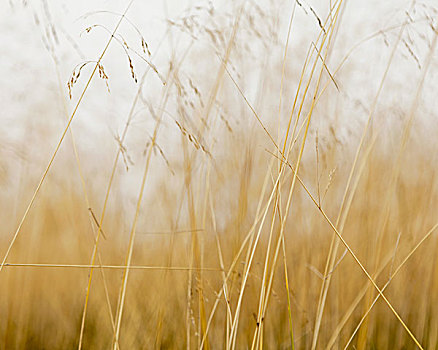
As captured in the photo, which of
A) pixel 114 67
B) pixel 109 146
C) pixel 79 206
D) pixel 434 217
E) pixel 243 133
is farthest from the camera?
pixel 109 146

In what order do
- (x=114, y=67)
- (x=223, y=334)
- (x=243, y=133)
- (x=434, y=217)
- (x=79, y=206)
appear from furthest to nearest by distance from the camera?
1. (x=114, y=67)
2. (x=79, y=206)
3. (x=434, y=217)
4. (x=243, y=133)
5. (x=223, y=334)

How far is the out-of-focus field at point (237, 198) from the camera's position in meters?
1.11

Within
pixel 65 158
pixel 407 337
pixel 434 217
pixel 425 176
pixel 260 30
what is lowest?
pixel 407 337

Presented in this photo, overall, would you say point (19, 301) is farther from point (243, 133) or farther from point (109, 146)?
point (109, 146)

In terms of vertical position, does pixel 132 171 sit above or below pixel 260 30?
below

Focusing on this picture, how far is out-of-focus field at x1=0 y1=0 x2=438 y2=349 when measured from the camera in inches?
43.6

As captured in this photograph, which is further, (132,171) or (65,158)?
(65,158)

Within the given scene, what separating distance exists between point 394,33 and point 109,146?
1.32 meters

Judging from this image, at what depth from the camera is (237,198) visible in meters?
1.44

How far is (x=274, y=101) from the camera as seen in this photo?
1760mm

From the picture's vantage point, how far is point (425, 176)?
157 cm

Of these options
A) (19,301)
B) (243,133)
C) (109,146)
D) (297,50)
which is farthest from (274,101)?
(19,301)

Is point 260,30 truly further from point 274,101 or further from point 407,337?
point 407,337

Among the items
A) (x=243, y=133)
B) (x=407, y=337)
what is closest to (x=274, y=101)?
(x=243, y=133)
